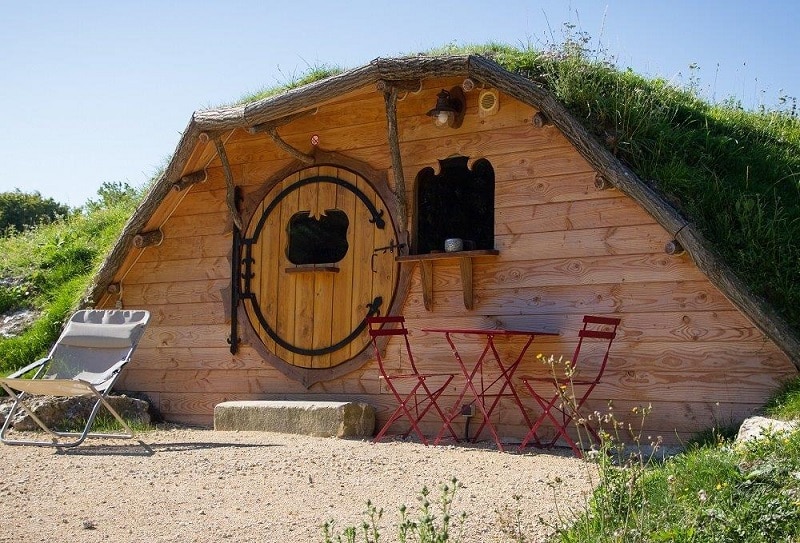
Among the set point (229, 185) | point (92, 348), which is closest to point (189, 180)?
point (229, 185)

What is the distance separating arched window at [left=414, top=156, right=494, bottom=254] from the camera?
876 cm

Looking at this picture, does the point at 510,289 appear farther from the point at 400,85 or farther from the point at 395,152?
the point at 400,85

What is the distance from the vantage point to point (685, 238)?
615cm

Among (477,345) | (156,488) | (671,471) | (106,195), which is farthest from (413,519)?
(106,195)

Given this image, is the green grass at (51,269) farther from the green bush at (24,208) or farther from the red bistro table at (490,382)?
the green bush at (24,208)

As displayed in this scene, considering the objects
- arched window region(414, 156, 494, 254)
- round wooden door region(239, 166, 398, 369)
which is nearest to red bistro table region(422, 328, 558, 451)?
round wooden door region(239, 166, 398, 369)

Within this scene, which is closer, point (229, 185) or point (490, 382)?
point (490, 382)

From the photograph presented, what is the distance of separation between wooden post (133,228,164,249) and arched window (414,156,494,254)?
2.46 m

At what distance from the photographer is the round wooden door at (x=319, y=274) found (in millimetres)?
7770

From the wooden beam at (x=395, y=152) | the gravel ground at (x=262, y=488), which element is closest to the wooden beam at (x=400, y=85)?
the wooden beam at (x=395, y=152)

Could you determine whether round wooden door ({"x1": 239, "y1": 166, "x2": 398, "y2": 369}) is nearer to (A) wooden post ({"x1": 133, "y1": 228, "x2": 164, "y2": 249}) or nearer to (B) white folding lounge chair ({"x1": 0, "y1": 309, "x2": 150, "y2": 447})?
(A) wooden post ({"x1": 133, "y1": 228, "x2": 164, "y2": 249})

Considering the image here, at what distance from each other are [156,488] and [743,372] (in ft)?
12.2

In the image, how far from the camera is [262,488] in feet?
16.5

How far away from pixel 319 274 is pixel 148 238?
185 cm
